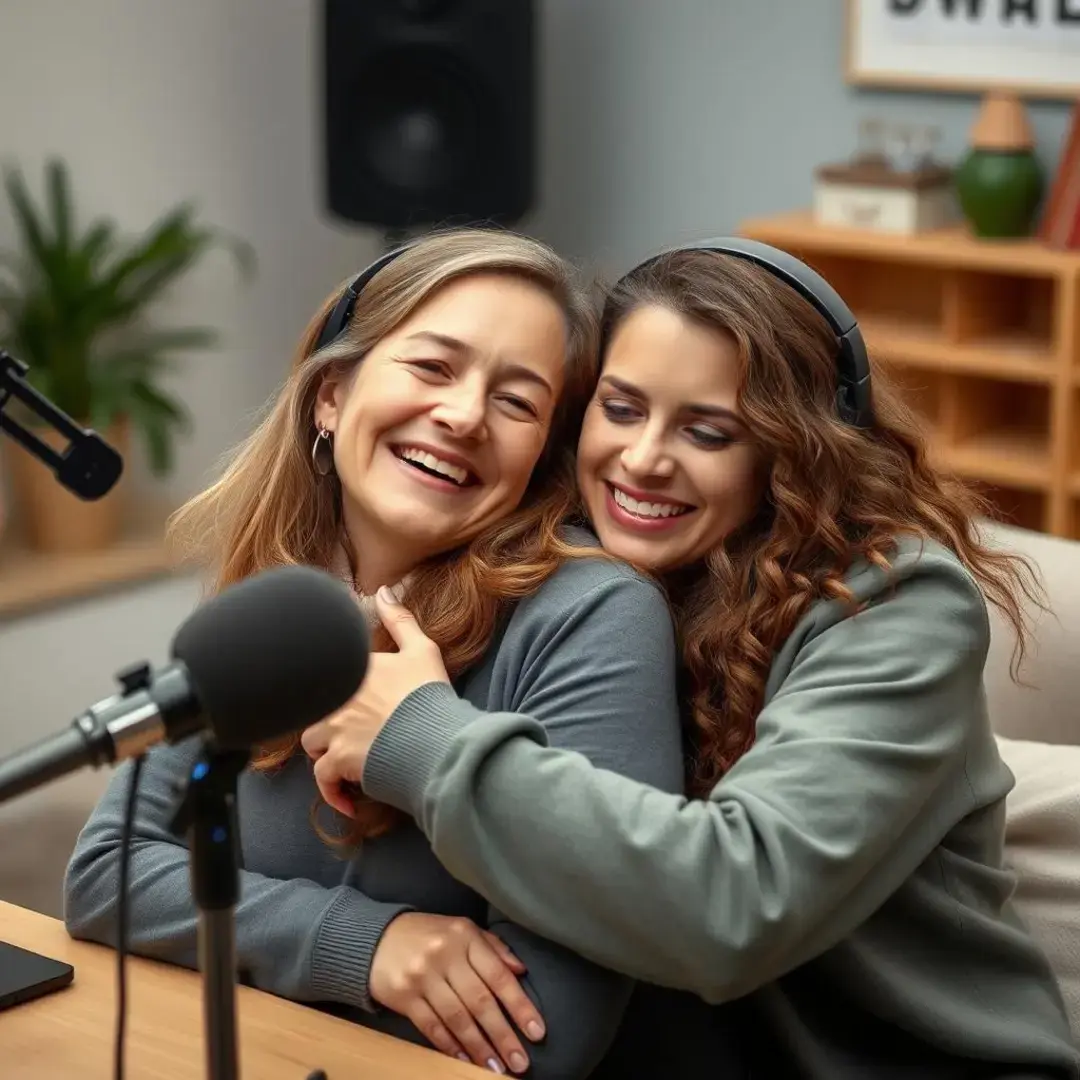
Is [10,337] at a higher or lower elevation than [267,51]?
lower

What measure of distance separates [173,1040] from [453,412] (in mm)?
541

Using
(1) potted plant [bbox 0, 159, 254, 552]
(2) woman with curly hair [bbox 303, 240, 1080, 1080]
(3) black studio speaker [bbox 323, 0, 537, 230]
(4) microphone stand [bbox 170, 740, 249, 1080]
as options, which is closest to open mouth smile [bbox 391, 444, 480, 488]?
(2) woman with curly hair [bbox 303, 240, 1080, 1080]

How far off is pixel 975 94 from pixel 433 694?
2833 millimetres

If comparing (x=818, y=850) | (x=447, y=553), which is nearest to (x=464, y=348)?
(x=447, y=553)

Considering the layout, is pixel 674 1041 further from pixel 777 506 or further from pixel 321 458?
pixel 321 458

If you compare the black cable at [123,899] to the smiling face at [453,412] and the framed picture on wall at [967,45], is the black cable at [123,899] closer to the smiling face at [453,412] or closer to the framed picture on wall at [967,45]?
the smiling face at [453,412]

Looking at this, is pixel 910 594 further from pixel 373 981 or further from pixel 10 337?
pixel 10 337

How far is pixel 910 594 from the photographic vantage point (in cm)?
134

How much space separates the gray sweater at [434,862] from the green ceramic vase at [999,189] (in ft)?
7.30

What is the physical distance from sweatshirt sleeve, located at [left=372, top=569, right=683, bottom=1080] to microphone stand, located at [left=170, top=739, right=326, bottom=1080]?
30cm

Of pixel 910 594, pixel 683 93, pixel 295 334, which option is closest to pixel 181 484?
pixel 295 334

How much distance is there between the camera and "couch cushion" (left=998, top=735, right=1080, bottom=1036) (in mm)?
1604

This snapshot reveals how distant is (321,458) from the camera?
161 cm

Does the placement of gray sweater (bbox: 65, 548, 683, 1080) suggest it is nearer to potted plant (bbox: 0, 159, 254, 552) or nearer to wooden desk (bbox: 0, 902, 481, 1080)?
wooden desk (bbox: 0, 902, 481, 1080)
